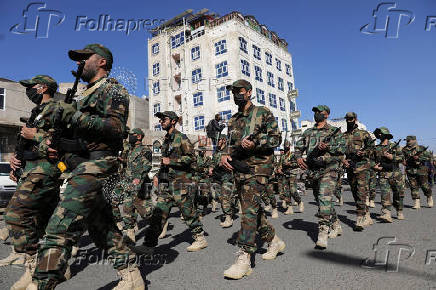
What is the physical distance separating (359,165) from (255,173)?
141 inches

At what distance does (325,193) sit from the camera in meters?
4.65

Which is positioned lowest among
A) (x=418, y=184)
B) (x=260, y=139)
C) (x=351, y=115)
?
(x=418, y=184)

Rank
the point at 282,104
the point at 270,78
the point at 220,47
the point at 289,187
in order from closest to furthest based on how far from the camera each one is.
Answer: the point at 289,187 → the point at 220,47 → the point at 270,78 → the point at 282,104

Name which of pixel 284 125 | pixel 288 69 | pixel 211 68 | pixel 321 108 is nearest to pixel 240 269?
pixel 321 108

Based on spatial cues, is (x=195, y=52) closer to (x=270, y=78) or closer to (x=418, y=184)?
(x=270, y=78)

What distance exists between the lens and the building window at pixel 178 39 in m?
35.8

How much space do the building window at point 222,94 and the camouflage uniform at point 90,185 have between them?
95.4 ft

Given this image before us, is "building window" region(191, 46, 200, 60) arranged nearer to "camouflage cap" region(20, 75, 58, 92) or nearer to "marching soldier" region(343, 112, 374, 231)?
"marching soldier" region(343, 112, 374, 231)

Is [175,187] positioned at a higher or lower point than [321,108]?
lower

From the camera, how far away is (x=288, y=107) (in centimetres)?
3922

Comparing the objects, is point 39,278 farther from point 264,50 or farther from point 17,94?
point 264,50

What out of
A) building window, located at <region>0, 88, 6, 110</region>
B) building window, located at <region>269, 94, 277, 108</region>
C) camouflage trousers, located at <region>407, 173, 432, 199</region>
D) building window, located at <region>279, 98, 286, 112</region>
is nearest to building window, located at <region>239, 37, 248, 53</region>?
building window, located at <region>269, 94, 277, 108</region>

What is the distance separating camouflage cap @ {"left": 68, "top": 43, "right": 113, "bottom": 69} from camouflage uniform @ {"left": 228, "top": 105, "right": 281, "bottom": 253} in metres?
1.86

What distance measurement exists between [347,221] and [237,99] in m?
4.84
